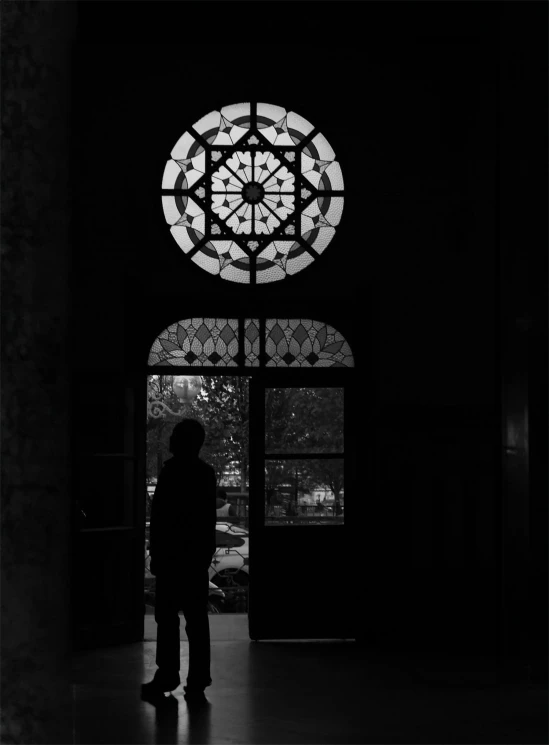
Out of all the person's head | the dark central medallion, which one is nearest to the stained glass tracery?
the dark central medallion

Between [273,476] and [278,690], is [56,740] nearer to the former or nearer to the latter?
[278,690]

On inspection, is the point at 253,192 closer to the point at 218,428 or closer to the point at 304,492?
the point at 218,428

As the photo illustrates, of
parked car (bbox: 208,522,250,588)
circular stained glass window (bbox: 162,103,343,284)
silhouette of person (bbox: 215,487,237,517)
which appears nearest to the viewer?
circular stained glass window (bbox: 162,103,343,284)

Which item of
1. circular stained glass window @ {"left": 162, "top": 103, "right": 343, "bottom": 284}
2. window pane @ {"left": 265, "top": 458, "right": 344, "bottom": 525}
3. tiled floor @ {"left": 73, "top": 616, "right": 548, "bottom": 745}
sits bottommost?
tiled floor @ {"left": 73, "top": 616, "right": 548, "bottom": 745}

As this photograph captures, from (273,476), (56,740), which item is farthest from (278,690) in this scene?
(56,740)

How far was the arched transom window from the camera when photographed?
24.8 feet

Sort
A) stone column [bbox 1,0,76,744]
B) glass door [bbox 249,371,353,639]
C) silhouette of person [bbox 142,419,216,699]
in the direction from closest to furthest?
stone column [bbox 1,0,76,744]
silhouette of person [bbox 142,419,216,699]
glass door [bbox 249,371,353,639]

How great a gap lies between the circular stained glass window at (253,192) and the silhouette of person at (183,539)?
2.82m

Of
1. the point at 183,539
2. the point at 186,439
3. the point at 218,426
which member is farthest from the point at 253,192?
the point at 183,539

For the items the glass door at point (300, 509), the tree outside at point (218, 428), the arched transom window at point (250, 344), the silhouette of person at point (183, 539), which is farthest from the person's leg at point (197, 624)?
the tree outside at point (218, 428)

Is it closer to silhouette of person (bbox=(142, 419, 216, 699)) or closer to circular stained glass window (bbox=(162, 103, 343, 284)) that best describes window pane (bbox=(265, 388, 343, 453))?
circular stained glass window (bbox=(162, 103, 343, 284))

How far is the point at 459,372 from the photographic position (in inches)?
294

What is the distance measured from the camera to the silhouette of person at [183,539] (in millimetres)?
5016

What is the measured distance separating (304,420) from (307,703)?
8.86ft
